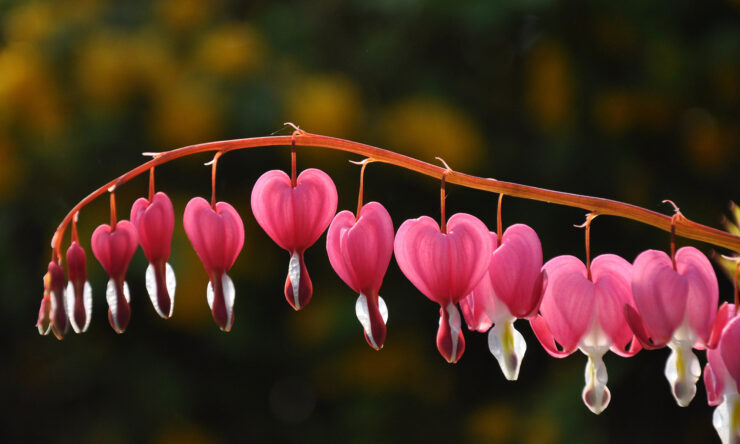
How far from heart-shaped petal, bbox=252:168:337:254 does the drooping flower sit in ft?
0.41

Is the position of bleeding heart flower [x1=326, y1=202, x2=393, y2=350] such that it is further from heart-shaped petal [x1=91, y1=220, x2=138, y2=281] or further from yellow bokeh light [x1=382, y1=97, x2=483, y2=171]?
yellow bokeh light [x1=382, y1=97, x2=483, y2=171]

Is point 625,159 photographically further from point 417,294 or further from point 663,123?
point 417,294

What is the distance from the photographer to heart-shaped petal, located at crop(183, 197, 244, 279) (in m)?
0.60

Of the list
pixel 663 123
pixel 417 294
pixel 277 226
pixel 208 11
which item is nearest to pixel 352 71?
pixel 208 11

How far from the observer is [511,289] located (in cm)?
59

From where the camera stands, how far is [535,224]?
6.57 feet

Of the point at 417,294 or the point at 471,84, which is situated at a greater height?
the point at 471,84

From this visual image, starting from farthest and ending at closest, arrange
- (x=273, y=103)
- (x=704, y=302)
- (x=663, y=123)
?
1. (x=663, y=123)
2. (x=273, y=103)
3. (x=704, y=302)

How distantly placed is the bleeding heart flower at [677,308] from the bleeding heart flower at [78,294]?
394mm

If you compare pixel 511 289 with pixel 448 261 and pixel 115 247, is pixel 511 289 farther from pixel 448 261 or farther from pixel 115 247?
pixel 115 247

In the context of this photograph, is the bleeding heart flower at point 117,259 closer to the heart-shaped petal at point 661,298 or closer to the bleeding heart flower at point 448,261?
the bleeding heart flower at point 448,261

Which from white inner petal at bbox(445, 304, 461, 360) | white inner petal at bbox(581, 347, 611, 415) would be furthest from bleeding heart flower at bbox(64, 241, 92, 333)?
white inner petal at bbox(581, 347, 611, 415)

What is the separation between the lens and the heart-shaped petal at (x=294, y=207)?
1.96 ft

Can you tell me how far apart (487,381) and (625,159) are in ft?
2.17
